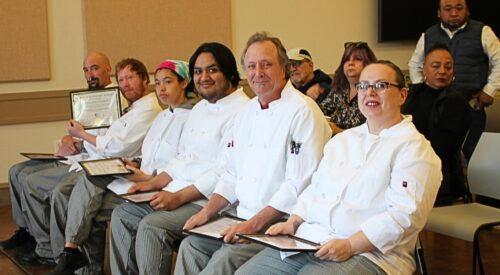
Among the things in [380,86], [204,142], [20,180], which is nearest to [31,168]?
[20,180]

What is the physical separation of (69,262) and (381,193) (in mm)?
2147

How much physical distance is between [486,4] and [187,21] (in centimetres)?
328

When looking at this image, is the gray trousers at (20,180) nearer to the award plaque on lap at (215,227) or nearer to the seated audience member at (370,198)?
the award plaque on lap at (215,227)

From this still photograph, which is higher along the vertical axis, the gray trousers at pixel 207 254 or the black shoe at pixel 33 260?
the gray trousers at pixel 207 254

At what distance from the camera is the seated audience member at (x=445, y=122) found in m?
4.08

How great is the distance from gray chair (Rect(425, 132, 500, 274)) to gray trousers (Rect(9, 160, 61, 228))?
2601 millimetres

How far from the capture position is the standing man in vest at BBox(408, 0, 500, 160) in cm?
592

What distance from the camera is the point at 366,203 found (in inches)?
104

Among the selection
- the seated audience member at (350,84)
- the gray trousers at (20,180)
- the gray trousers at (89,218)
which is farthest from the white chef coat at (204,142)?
the gray trousers at (20,180)

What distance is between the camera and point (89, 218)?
4125mm

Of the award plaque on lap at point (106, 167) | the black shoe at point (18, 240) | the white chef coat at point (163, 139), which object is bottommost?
the black shoe at point (18, 240)

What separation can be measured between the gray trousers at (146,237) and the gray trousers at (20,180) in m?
1.39

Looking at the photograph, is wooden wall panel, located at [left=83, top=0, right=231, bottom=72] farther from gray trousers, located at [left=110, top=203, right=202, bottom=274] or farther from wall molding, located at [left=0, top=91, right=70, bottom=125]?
gray trousers, located at [left=110, top=203, right=202, bottom=274]

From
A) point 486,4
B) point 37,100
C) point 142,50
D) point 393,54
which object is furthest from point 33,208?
point 486,4
